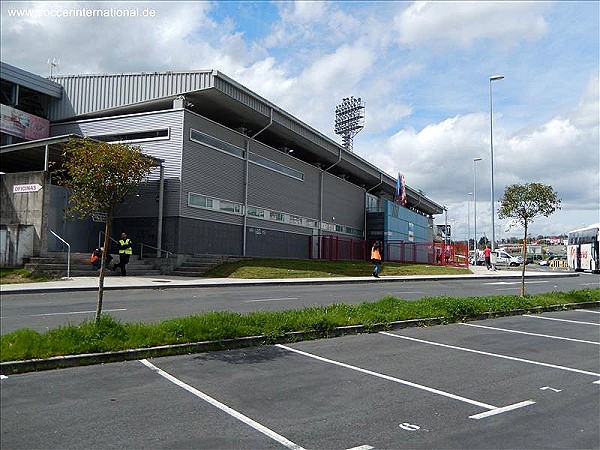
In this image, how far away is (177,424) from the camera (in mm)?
5035

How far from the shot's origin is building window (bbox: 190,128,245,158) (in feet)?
94.2

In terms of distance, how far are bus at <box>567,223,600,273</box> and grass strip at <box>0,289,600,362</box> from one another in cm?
3553

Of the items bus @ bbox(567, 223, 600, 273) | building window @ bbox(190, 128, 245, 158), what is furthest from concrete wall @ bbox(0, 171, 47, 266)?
bus @ bbox(567, 223, 600, 273)

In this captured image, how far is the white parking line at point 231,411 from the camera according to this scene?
15.6ft

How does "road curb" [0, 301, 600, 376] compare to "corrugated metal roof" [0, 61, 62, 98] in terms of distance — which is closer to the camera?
"road curb" [0, 301, 600, 376]

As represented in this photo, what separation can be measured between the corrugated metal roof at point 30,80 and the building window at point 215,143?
9.83 metres

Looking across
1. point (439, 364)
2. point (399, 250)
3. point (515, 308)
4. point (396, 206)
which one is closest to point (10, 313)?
point (439, 364)

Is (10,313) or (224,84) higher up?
(224,84)

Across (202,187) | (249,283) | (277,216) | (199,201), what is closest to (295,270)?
(249,283)

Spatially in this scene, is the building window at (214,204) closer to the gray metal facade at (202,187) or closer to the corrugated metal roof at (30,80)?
the gray metal facade at (202,187)

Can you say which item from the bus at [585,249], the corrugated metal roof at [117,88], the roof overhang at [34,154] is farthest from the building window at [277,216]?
the bus at [585,249]

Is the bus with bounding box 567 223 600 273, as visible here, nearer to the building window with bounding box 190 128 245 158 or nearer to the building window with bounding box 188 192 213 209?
the building window with bounding box 190 128 245 158

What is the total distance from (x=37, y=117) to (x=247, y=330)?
2790 cm

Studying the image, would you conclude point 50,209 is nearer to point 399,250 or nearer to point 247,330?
point 247,330
